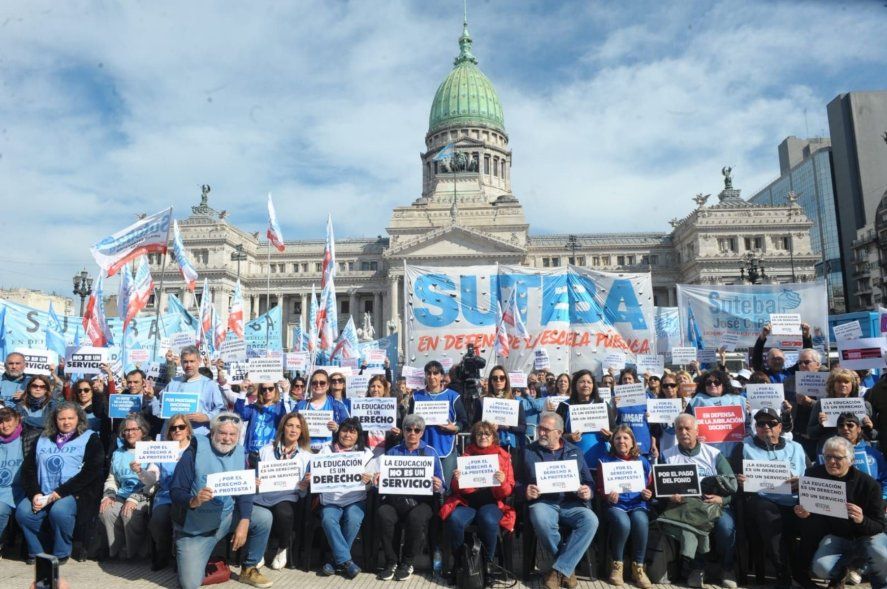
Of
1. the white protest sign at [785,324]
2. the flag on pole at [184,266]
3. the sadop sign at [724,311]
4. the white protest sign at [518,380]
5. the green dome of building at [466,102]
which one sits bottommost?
the white protest sign at [518,380]

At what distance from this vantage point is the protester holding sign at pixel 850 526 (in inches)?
243

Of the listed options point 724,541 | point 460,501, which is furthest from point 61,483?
point 724,541

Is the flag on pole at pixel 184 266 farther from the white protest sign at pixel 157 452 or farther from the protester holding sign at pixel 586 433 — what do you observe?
the protester holding sign at pixel 586 433

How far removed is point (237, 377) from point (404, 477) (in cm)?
1099

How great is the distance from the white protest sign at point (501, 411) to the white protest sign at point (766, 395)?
3.34 m

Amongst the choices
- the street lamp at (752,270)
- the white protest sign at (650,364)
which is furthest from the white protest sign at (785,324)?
the street lamp at (752,270)

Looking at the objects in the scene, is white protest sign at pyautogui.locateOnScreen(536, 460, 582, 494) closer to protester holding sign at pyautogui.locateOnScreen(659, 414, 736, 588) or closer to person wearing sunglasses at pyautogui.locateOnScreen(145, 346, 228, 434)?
protester holding sign at pyautogui.locateOnScreen(659, 414, 736, 588)

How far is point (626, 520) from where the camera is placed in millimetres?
6910

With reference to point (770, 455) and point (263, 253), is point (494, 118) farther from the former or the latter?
point (770, 455)

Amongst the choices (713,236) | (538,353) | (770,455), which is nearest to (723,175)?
(713,236)

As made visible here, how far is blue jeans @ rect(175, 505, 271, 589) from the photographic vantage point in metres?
6.60

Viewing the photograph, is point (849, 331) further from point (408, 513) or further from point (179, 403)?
point (179, 403)

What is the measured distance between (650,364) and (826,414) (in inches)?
256

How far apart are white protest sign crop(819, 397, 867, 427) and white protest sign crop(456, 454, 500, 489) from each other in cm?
404
